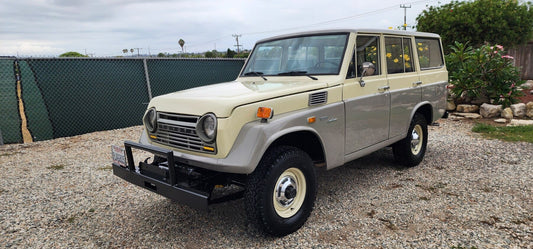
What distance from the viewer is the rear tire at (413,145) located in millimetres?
4766

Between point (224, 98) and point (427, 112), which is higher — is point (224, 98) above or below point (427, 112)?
above

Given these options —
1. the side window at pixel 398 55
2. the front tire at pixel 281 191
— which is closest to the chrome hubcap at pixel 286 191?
the front tire at pixel 281 191

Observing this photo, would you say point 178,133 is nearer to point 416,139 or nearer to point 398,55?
point 398,55

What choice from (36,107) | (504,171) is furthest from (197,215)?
(36,107)

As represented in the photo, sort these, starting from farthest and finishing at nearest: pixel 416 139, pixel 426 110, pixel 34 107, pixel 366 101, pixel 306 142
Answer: pixel 34 107
pixel 426 110
pixel 416 139
pixel 366 101
pixel 306 142

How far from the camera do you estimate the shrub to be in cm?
802

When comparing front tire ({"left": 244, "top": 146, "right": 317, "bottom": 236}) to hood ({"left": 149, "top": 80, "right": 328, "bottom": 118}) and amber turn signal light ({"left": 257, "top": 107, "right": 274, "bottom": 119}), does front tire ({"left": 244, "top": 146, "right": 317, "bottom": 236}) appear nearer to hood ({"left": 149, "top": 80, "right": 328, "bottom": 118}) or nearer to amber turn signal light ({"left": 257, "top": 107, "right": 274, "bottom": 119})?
amber turn signal light ({"left": 257, "top": 107, "right": 274, "bottom": 119})

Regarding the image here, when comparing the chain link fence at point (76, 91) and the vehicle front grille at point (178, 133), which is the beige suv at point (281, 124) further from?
the chain link fence at point (76, 91)

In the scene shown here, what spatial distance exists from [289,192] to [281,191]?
9 cm

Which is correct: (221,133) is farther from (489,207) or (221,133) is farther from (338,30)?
(489,207)

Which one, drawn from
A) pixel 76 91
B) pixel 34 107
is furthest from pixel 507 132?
pixel 34 107

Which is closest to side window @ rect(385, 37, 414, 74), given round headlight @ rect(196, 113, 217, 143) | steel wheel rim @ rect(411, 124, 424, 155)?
steel wheel rim @ rect(411, 124, 424, 155)

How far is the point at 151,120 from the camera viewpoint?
3.28 m

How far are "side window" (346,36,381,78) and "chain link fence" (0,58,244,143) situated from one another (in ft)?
14.4
